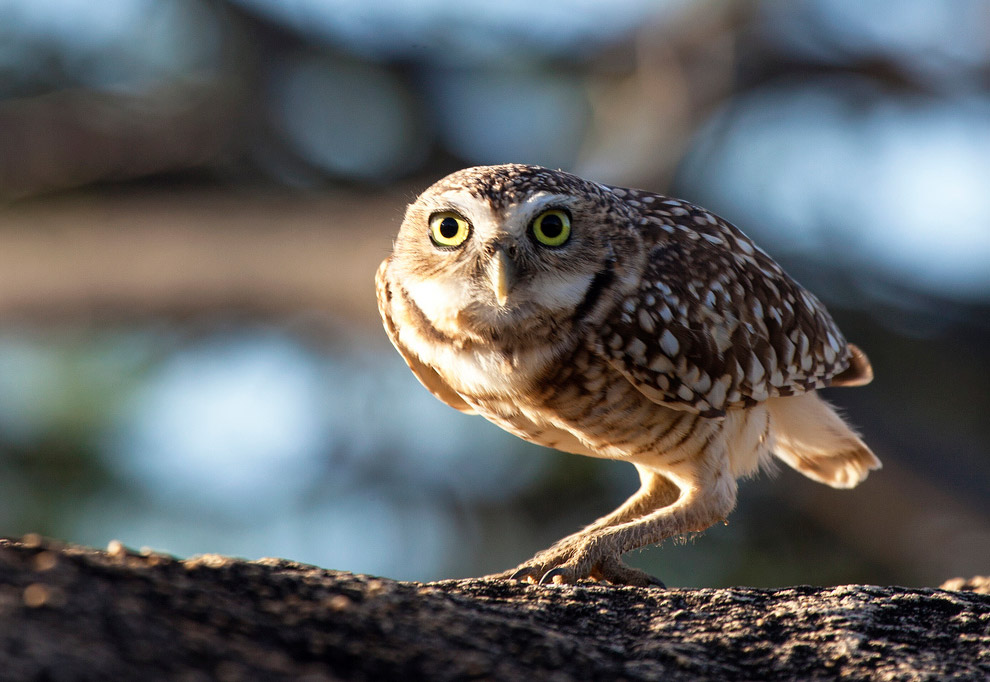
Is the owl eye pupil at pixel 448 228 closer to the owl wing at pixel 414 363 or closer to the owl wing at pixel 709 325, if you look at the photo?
the owl wing at pixel 414 363

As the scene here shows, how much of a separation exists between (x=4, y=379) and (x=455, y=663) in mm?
10164

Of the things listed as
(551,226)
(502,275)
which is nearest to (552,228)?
(551,226)

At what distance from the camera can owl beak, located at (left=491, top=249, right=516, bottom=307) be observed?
10.6ft

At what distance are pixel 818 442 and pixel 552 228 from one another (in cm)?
171

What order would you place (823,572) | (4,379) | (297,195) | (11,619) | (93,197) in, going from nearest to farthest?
(11,619)
(93,197)
(297,195)
(823,572)
(4,379)

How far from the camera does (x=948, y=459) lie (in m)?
8.08

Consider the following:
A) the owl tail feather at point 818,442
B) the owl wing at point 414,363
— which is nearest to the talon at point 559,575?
the owl wing at point 414,363

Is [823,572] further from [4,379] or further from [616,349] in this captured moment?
[4,379]

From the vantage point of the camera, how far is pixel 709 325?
11.4 feet

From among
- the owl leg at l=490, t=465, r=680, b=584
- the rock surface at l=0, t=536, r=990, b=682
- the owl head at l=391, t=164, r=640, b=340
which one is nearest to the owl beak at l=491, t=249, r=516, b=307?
the owl head at l=391, t=164, r=640, b=340

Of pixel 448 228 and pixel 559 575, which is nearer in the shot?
pixel 559 575

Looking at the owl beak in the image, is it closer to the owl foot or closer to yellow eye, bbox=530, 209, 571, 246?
yellow eye, bbox=530, 209, 571, 246

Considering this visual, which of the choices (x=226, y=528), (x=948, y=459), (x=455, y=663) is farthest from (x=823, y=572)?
(x=455, y=663)

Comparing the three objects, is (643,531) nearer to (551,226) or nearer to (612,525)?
(612,525)
